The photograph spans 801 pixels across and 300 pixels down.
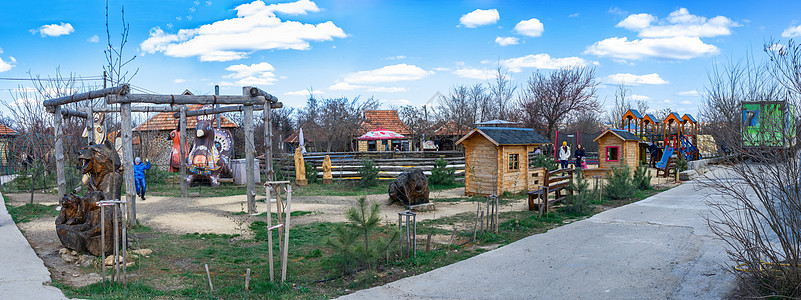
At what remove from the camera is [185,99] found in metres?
11.5

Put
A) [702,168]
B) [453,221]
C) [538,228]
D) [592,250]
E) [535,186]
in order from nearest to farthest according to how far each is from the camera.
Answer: [592,250]
[538,228]
[453,221]
[535,186]
[702,168]

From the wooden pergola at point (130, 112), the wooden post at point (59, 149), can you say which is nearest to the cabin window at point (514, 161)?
the wooden pergola at point (130, 112)

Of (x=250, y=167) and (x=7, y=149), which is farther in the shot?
(x=7, y=149)

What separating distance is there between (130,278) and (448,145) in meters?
36.2

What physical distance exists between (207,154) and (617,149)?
62.2 feet

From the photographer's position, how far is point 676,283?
6.62 metres

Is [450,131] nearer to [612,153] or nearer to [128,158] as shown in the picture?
[612,153]

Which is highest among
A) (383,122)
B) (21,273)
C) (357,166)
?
(383,122)

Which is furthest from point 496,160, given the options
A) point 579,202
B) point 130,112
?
point 130,112

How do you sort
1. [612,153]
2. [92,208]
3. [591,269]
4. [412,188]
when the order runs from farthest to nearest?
[612,153] → [412,188] → [92,208] → [591,269]

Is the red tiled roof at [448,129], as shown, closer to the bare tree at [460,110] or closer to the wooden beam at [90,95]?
the bare tree at [460,110]

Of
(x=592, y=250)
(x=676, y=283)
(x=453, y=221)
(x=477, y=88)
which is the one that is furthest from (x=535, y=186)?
(x=477, y=88)

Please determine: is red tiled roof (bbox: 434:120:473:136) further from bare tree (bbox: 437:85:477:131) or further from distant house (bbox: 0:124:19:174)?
distant house (bbox: 0:124:19:174)

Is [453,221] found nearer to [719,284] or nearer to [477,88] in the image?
[719,284]
